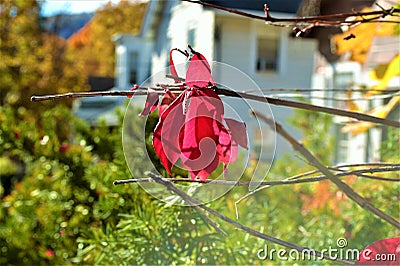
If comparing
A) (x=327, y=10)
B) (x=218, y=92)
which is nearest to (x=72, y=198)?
(x=327, y=10)

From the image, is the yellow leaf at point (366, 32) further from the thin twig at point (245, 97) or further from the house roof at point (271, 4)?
the thin twig at point (245, 97)

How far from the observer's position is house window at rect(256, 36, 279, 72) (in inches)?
200

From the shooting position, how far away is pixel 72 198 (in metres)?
0.95

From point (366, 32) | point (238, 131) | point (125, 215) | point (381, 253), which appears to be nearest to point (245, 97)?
point (238, 131)

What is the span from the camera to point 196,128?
29 centimetres

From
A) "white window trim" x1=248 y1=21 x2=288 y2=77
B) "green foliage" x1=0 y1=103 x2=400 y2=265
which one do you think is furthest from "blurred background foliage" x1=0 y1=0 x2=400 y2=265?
"white window trim" x1=248 y1=21 x2=288 y2=77

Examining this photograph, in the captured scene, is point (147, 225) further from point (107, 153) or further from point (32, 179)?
point (32, 179)

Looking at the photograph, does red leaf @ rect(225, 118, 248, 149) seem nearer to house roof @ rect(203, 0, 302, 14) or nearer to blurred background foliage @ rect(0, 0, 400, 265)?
blurred background foliage @ rect(0, 0, 400, 265)

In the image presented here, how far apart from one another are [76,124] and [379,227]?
25.4 inches

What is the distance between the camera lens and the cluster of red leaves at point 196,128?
0.97ft

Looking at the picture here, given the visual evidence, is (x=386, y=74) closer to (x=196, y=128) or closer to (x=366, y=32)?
(x=366, y=32)

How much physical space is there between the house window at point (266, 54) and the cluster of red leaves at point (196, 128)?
4806 mm

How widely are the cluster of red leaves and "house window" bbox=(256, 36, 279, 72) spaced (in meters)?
4.81

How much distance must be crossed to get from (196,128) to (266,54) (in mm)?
4870
